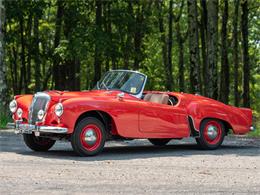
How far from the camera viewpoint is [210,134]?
12.3 metres

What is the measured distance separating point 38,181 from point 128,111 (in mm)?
3703

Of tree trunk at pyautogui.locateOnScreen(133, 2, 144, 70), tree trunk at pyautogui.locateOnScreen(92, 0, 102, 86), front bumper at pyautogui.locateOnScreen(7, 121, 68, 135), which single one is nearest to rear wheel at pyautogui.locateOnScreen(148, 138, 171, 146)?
front bumper at pyautogui.locateOnScreen(7, 121, 68, 135)

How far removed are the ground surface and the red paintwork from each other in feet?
1.63

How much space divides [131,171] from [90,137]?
1.96 m

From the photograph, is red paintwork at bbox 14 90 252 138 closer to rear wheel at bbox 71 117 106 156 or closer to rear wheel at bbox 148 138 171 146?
rear wheel at bbox 71 117 106 156

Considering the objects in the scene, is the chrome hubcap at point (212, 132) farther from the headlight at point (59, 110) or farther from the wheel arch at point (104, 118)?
the headlight at point (59, 110)

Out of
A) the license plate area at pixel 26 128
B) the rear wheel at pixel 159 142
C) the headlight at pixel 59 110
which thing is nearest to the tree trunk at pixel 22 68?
the rear wheel at pixel 159 142

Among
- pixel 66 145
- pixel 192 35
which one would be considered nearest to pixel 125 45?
pixel 192 35

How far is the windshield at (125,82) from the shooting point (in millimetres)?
11656

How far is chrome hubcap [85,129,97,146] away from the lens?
10404 millimetres

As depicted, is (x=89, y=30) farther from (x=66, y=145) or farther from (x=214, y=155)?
(x=214, y=155)

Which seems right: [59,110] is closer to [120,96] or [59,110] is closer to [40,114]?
[40,114]

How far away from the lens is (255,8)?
37812mm

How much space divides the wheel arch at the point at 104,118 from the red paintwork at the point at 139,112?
44mm
